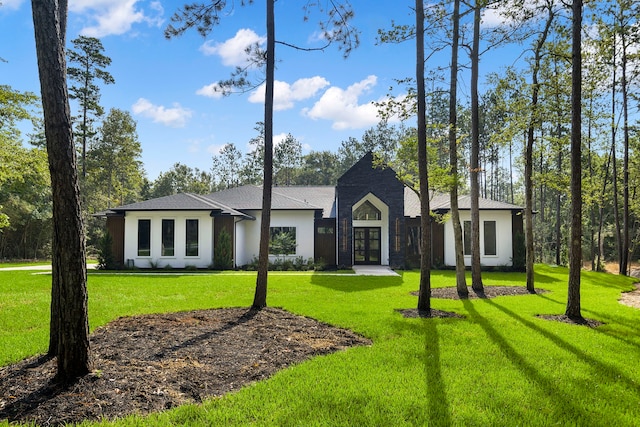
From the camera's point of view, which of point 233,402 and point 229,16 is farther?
point 229,16

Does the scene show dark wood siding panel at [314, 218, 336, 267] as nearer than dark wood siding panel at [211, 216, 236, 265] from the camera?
No

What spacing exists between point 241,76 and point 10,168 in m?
7.58

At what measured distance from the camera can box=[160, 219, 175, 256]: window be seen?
18.3 metres

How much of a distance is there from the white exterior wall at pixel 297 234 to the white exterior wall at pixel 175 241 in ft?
5.50

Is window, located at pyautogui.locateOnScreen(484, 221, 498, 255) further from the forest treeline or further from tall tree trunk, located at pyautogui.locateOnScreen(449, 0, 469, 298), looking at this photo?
tall tree trunk, located at pyautogui.locateOnScreen(449, 0, 469, 298)

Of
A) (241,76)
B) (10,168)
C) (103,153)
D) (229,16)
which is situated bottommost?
(10,168)

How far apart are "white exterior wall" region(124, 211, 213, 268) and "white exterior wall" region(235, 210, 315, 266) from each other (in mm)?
1675

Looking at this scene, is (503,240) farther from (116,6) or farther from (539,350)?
(116,6)

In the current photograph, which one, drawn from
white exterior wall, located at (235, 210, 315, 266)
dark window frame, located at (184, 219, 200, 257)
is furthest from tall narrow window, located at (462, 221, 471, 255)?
dark window frame, located at (184, 219, 200, 257)

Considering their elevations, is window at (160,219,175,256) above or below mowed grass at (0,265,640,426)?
above

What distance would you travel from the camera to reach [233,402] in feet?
11.9

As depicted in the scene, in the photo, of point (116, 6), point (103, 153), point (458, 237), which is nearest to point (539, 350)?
point (458, 237)

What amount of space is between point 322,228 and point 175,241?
22.9 feet

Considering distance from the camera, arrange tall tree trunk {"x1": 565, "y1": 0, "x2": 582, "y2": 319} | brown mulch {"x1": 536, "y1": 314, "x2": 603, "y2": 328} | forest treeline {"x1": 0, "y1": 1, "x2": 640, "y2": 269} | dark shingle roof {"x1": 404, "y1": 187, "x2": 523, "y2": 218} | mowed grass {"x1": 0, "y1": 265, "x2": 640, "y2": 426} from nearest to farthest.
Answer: mowed grass {"x1": 0, "y1": 265, "x2": 640, "y2": 426}, brown mulch {"x1": 536, "y1": 314, "x2": 603, "y2": 328}, tall tree trunk {"x1": 565, "y1": 0, "x2": 582, "y2": 319}, forest treeline {"x1": 0, "y1": 1, "x2": 640, "y2": 269}, dark shingle roof {"x1": 404, "y1": 187, "x2": 523, "y2": 218}
